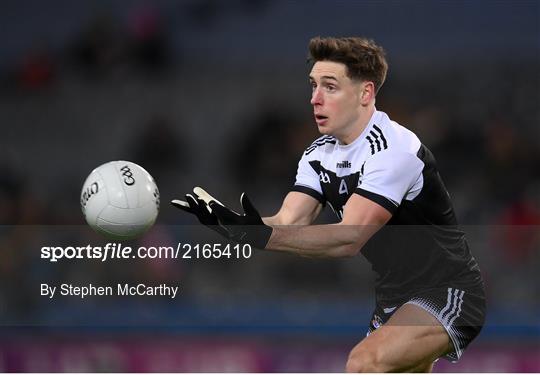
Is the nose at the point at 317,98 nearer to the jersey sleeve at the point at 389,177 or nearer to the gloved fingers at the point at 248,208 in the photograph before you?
the jersey sleeve at the point at 389,177

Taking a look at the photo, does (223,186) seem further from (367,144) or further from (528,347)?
(367,144)

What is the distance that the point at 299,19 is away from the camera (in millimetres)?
10422

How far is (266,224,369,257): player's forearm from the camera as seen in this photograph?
171 inches

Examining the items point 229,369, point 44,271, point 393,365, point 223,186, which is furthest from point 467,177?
point 393,365

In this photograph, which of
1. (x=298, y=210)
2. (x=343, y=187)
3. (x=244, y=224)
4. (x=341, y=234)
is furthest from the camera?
(x=298, y=210)

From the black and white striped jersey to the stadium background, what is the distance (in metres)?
2.03

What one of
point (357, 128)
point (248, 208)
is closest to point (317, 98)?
point (357, 128)

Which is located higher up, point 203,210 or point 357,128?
point 357,128

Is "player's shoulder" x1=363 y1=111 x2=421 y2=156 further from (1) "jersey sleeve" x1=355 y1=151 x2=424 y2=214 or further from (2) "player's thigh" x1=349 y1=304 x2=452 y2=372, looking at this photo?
(2) "player's thigh" x1=349 y1=304 x2=452 y2=372

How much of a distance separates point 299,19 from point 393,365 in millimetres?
6774

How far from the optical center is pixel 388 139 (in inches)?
177

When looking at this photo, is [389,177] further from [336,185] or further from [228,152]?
[228,152]

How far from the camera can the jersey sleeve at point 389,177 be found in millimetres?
4375

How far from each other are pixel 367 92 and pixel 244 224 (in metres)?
1.14
